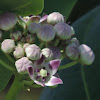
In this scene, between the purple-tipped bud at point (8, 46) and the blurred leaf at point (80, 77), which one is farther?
the blurred leaf at point (80, 77)

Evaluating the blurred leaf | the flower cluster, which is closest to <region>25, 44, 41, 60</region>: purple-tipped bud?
the flower cluster

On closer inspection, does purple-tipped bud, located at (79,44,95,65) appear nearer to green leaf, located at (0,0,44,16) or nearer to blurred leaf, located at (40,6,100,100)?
green leaf, located at (0,0,44,16)

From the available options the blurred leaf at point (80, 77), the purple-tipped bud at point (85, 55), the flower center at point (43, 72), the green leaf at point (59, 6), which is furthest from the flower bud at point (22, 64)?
the blurred leaf at point (80, 77)

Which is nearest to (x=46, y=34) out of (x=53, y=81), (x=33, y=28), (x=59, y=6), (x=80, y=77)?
(x=33, y=28)

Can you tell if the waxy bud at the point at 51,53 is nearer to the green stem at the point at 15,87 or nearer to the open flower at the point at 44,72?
the open flower at the point at 44,72

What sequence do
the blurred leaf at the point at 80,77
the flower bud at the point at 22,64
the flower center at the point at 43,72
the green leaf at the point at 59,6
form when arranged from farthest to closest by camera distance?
the blurred leaf at the point at 80,77 → the green leaf at the point at 59,6 → the flower center at the point at 43,72 → the flower bud at the point at 22,64

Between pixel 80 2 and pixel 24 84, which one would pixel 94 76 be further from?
pixel 24 84
